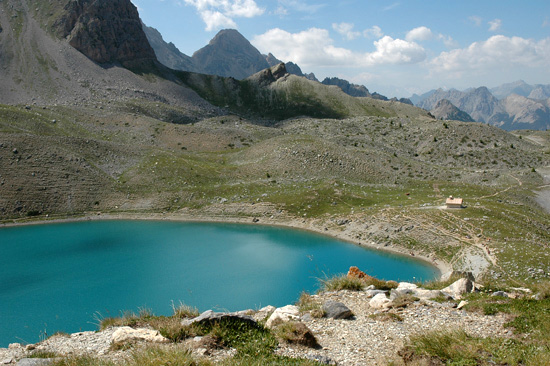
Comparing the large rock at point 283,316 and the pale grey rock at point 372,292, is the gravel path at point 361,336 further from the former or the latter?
the pale grey rock at point 372,292

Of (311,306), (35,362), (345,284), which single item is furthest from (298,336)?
(35,362)

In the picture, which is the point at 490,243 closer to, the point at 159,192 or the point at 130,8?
the point at 159,192

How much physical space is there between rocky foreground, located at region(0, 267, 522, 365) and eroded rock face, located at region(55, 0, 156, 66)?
154 meters

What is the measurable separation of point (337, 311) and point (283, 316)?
80.2 inches

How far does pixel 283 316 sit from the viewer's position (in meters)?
13.6

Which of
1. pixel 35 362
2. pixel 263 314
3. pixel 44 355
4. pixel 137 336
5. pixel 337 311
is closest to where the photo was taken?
pixel 35 362

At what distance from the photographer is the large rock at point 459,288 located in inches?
605

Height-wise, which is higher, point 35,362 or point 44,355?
point 35,362

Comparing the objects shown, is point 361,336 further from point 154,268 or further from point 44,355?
point 154,268

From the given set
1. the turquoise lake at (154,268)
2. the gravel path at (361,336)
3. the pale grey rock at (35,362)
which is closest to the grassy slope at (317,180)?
the turquoise lake at (154,268)

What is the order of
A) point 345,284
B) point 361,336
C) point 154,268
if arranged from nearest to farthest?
point 361,336 → point 345,284 → point 154,268

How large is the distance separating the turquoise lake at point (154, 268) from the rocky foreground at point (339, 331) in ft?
33.2

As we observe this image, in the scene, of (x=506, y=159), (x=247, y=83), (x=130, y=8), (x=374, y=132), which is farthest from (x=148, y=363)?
(x=130, y=8)

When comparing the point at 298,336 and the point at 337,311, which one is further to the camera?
the point at 337,311
